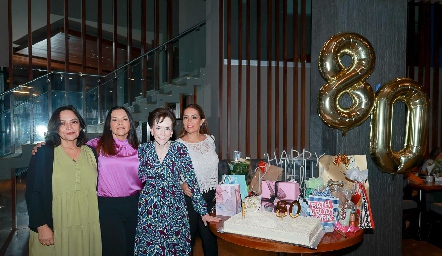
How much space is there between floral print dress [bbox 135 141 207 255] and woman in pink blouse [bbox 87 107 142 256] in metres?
0.08

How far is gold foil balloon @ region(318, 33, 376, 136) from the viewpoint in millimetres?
2232

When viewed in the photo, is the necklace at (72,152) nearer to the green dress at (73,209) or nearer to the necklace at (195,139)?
the green dress at (73,209)

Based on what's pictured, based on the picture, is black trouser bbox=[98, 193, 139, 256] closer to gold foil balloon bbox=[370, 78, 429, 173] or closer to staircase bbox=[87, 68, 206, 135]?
gold foil balloon bbox=[370, 78, 429, 173]

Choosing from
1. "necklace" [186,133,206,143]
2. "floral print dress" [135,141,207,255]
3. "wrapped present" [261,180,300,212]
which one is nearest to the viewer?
"wrapped present" [261,180,300,212]

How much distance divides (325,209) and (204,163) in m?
1.16

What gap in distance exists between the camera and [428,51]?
6844 mm

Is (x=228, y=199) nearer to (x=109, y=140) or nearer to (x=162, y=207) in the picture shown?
(x=162, y=207)

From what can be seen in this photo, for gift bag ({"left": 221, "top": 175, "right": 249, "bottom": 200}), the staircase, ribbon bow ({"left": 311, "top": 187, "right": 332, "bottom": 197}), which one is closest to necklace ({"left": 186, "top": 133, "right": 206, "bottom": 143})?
gift bag ({"left": 221, "top": 175, "right": 249, "bottom": 200})

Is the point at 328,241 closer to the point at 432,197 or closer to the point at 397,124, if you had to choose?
the point at 397,124

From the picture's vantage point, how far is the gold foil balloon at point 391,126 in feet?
7.53

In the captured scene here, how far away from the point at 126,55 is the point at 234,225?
5.68 m

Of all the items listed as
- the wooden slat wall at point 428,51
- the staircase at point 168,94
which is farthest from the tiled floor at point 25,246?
the wooden slat wall at point 428,51

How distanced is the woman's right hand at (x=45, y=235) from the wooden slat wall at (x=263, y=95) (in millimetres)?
4199

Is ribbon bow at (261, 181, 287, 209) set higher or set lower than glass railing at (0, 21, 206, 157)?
lower
